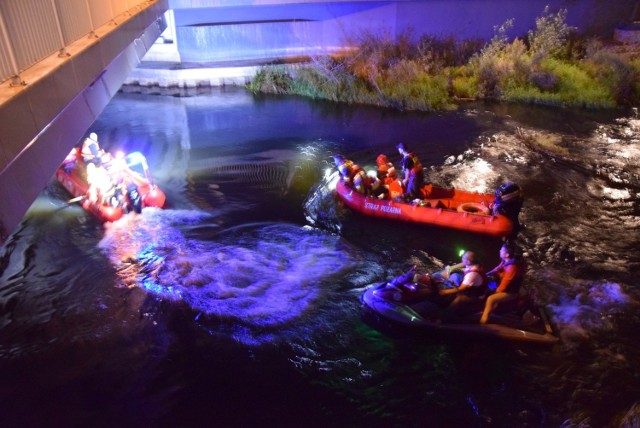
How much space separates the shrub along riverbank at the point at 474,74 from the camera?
56.5 feet

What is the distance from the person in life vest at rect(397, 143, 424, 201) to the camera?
9.32m

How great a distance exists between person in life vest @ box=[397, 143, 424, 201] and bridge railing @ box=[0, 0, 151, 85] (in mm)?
5993

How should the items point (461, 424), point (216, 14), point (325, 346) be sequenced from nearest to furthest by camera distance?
point (461, 424) → point (325, 346) → point (216, 14)

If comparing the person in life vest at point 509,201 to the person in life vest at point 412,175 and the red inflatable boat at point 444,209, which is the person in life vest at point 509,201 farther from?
the person in life vest at point 412,175

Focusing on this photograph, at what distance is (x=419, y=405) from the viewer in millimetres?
6031

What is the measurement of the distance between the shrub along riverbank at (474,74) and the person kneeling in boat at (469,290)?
11.7 m

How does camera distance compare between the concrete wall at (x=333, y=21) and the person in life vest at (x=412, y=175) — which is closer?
the person in life vest at (x=412, y=175)

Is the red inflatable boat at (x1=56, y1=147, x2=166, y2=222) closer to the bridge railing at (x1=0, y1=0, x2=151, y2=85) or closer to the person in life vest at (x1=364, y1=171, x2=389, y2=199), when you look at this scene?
the bridge railing at (x1=0, y1=0, x2=151, y2=85)

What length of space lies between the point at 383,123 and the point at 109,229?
10.1 metres

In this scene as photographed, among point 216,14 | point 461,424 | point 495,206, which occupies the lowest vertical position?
point 461,424

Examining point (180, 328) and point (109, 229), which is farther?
point (109, 229)

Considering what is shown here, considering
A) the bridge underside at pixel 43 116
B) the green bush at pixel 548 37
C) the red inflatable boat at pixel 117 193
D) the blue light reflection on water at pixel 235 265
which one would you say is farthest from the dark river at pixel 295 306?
the green bush at pixel 548 37

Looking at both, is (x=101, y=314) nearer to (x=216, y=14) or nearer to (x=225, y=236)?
(x=225, y=236)

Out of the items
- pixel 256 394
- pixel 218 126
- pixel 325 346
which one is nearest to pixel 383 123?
pixel 218 126
